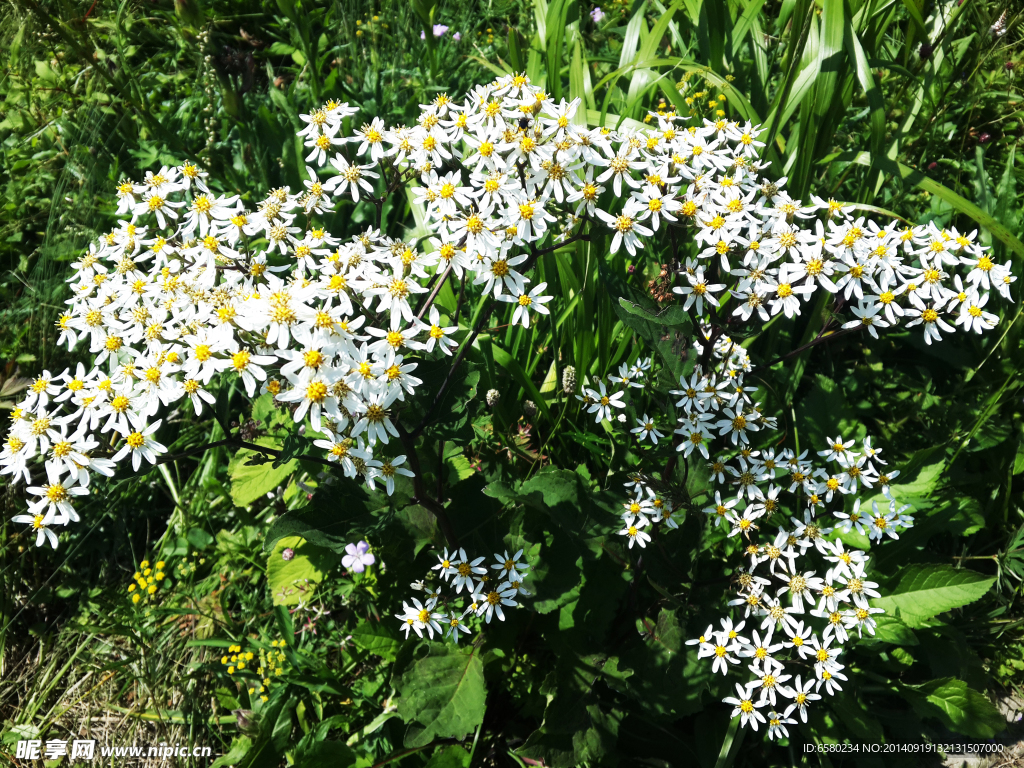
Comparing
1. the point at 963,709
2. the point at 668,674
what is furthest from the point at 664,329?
the point at 963,709

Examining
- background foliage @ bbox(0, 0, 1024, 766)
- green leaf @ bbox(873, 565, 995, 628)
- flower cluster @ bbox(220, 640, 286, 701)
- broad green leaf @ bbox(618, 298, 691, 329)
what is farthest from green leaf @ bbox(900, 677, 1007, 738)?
flower cluster @ bbox(220, 640, 286, 701)

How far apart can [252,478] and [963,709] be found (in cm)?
303

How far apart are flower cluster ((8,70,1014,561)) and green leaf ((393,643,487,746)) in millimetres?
778

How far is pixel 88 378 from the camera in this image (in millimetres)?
1917

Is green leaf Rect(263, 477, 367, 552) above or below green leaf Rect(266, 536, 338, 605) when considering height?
above

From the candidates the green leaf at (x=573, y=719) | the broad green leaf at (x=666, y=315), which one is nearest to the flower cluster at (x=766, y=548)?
the broad green leaf at (x=666, y=315)

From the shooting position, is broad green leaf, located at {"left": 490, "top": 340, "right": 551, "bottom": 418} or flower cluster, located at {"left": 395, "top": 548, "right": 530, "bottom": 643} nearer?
flower cluster, located at {"left": 395, "top": 548, "right": 530, "bottom": 643}

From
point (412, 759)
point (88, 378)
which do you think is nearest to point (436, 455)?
point (88, 378)

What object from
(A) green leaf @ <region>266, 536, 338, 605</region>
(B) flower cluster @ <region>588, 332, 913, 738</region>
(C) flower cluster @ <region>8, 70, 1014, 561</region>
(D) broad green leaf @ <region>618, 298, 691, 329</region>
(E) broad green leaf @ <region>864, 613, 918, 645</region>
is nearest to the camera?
(C) flower cluster @ <region>8, 70, 1014, 561</region>

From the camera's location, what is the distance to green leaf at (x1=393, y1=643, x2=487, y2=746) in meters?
2.20

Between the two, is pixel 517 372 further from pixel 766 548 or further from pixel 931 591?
pixel 931 591

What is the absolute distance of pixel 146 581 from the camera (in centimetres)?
322

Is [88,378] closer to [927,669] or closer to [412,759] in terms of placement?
[412,759]

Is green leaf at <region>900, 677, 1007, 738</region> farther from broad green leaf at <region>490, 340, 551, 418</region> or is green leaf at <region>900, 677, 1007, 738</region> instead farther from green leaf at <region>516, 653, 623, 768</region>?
broad green leaf at <region>490, 340, 551, 418</region>
